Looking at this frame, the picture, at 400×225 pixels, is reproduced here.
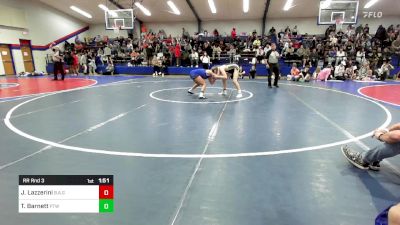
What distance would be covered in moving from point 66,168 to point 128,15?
1770 cm

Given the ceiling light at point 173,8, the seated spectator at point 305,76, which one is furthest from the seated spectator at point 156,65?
the seated spectator at point 305,76

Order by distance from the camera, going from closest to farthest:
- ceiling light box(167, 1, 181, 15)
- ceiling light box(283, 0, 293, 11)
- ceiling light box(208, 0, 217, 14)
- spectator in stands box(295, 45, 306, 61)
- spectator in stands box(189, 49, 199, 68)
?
spectator in stands box(295, 45, 306, 61)
spectator in stands box(189, 49, 199, 68)
ceiling light box(283, 0, 293, 11)
ceiling light box(208, 0, 217, 14)
ceiling light box(167, 1, 181, 15)

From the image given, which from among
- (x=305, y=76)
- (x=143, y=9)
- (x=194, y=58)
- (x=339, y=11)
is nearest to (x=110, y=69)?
(x=194, y=58)

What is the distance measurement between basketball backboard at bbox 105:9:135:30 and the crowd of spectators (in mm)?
2542

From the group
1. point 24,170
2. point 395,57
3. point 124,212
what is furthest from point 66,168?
point 395,57

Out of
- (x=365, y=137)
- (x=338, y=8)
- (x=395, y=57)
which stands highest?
(x=338, y=8)

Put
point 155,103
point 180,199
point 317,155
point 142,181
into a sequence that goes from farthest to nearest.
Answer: point 155,103 → point 317,155 → point 142,181 → point 180,199

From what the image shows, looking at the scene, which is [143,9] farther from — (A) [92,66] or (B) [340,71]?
(B) [340,71]

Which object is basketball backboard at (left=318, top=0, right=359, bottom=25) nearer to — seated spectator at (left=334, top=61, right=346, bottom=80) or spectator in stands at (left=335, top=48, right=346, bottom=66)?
spectator in stands at (left=335, top=48, right=346, bottom=66)

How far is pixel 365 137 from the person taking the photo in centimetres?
449

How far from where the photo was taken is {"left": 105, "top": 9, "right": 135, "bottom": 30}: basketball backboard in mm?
18844

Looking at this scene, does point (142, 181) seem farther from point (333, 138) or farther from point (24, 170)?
point (333, 138)
